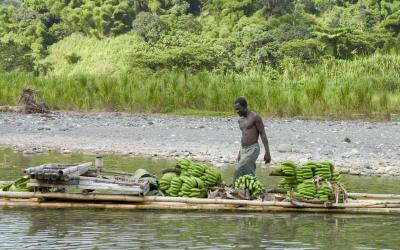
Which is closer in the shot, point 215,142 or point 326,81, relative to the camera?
point 215,142

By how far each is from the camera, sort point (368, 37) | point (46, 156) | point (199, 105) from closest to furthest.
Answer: point (46, 156)
point (199, 105)
point (368, 37)

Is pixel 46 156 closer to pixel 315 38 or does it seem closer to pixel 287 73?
pixel 287 73

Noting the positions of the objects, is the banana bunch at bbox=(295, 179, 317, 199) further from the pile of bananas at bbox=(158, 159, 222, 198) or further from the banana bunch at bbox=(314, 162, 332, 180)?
the pile of bananas at bbox=(158, 159, 222, 198)

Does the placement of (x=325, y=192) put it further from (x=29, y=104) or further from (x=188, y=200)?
(x=29, y=104)

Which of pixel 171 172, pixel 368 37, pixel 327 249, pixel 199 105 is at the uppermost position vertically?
pixel 368 37

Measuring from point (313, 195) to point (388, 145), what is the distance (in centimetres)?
796

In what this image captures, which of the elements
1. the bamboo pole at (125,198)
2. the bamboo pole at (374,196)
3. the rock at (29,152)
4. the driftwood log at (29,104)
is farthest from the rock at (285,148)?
the driftwood log at (29,104)

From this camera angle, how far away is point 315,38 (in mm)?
43219

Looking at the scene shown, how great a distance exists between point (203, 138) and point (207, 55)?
22528 mm

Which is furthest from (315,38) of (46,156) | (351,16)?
(46,156)

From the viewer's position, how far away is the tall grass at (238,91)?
74.7ft

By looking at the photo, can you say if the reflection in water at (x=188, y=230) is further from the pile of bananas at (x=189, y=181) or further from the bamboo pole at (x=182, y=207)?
the pile of bananas at (x=189, y=181)

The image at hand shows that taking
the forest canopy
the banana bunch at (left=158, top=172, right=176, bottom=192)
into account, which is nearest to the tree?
the forest canopy

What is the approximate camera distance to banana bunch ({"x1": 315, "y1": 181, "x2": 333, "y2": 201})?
31.3ft
